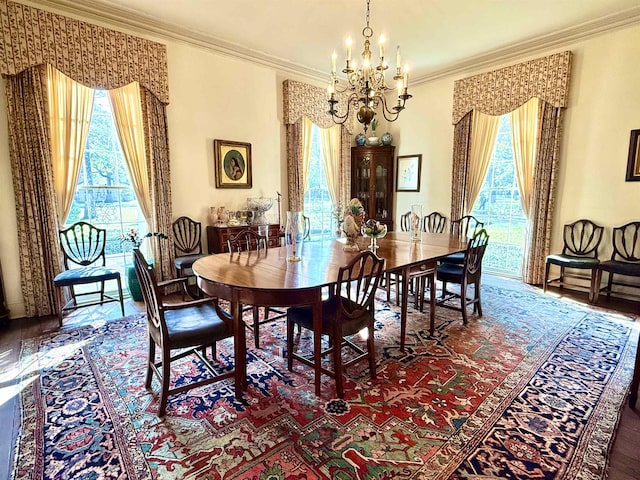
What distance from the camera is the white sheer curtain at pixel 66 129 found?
135 inches

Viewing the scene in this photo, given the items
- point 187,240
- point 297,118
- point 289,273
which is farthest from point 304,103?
point 289,273

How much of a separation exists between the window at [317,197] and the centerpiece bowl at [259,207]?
99cm

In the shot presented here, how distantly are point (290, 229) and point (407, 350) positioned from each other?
4.59ft

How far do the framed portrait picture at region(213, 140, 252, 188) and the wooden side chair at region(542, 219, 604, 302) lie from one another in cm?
423

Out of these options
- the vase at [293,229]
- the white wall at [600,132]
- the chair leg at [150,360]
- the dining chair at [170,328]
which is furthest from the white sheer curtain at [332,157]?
the chair leg at [150,360]

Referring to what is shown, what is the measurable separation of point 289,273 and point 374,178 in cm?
440

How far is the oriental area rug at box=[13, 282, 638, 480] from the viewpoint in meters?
1.64

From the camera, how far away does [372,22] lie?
3838 millimetres

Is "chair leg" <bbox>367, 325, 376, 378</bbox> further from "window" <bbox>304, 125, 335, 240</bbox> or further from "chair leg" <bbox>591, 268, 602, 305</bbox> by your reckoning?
"window" <bbox>304, 125, 335, 240</bbox>

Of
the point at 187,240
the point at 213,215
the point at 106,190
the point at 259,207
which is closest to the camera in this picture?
the point at 106,190

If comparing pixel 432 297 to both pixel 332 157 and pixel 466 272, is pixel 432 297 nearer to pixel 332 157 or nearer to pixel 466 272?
pixel 466 272

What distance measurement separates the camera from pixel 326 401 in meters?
2.12

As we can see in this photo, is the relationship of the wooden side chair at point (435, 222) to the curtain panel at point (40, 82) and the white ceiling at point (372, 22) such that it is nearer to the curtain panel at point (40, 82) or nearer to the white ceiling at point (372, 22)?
the white ceiling at point (372, 22)

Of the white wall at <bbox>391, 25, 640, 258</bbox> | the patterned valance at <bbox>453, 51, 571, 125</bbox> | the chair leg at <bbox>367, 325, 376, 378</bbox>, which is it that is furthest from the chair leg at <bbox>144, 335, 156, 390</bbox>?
the patterned valance at <bbox>453, 51, 571, 125</bbox>
